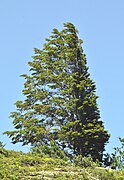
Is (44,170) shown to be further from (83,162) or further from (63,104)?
(63,104)

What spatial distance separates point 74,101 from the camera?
1906 centimetres

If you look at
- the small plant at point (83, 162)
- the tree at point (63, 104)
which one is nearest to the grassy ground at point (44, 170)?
the small plant at point (83, 162)

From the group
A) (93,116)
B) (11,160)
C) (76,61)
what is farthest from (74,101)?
(11,160)

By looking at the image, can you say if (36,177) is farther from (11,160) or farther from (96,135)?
(96,135)

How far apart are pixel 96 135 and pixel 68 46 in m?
5.01

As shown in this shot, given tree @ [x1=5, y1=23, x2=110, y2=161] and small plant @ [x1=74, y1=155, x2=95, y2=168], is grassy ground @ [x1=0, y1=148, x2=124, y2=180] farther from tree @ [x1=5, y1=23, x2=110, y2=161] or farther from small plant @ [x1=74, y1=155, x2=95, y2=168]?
tree @ [x1=5, y1=23, x2=110, y2=161]

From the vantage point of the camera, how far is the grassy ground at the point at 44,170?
678 centimetres

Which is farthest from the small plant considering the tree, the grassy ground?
the tree

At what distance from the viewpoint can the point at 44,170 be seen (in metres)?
7.42

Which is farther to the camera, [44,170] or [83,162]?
[83,162]

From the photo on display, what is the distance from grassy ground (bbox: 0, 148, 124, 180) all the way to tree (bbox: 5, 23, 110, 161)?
9603 millimetres

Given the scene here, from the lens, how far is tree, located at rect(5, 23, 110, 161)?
59.9 ft

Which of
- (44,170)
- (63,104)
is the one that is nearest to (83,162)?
(44,170)

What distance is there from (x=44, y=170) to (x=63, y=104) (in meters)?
11.8
